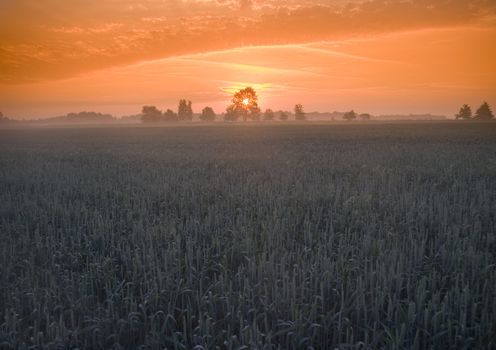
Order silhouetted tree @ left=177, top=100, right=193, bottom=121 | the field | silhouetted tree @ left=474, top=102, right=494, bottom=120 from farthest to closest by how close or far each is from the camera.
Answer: silhouetted tree @ left=177, top=100, right=193, bottom=121
silhouetted tree @ left=474, top=102, right=494, bottom=120
the field

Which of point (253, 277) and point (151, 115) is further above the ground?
point (151, 115)

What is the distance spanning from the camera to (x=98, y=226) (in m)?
7.54

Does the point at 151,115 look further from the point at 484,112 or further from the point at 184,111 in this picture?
the point at 484,112

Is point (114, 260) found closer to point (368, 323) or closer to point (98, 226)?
point (98, 226)

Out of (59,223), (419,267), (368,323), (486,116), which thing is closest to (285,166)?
(59,223)

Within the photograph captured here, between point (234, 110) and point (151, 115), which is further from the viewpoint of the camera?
point (151, 115)

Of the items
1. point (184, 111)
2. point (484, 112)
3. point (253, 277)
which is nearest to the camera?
point (253, 277)

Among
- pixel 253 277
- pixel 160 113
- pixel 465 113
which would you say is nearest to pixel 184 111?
pixel 160 113

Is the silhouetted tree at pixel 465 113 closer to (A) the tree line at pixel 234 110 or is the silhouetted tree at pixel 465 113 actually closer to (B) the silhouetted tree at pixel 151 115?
(A) the tree line at pixel 234 110

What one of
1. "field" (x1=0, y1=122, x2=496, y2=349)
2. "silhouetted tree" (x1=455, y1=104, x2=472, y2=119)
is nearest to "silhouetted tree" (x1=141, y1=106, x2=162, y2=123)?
"silhouetted tree" (x1=455, y1=104, x2=472, y2=119)

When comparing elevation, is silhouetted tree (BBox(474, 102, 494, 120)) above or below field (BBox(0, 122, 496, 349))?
above

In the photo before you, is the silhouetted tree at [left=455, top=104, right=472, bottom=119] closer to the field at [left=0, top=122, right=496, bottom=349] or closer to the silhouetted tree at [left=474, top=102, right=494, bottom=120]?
the silhouetted tree at [left=474, top=102, right=494, bottom=120]

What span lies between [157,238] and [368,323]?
4.06 meters

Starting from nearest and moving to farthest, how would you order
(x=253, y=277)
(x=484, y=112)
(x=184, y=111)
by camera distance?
(x=253, y=277)
(x=484, y=112)
(x=184, y=111)
